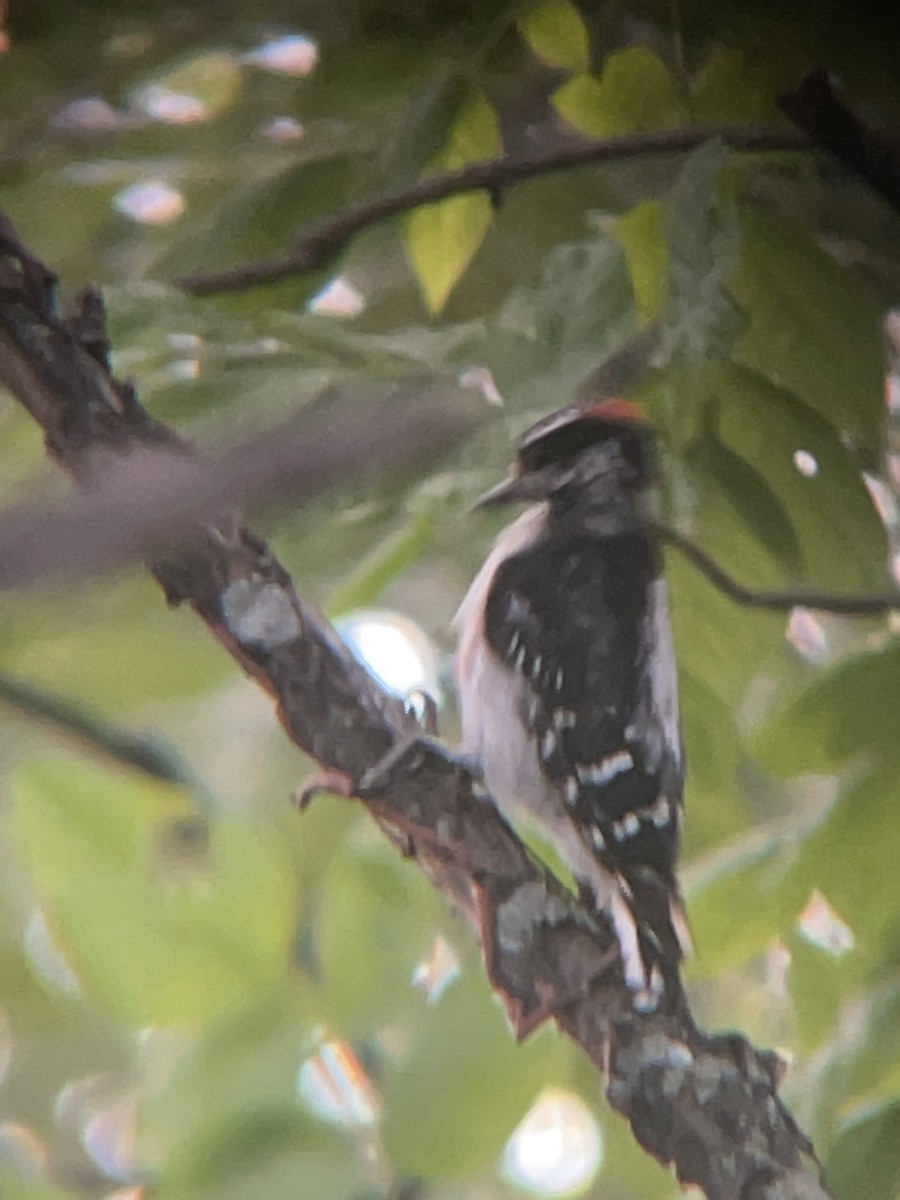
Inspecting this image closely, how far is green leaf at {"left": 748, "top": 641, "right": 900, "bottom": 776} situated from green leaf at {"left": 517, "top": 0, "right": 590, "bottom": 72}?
1.81ft

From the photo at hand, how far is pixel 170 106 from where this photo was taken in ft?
3.10

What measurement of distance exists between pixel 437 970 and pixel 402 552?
28cm

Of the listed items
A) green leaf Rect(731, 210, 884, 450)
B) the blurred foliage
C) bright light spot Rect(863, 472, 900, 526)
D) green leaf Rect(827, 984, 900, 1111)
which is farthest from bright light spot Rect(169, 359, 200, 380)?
green leaf Rect(827, 984, 900, 1111)

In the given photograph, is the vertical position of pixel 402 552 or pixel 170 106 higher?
pixel 170 106

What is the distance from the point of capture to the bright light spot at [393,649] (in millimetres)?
831

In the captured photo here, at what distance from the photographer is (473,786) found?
834 millimetres

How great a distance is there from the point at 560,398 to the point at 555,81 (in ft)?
1.00

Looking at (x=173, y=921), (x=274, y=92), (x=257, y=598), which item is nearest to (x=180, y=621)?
(x=257, y=598)

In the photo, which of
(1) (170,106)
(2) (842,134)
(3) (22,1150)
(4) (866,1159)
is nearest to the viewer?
(3) (22,1150)

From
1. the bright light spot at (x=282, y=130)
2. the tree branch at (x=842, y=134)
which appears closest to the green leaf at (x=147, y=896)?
the bright light spot at (x=282, y=130)

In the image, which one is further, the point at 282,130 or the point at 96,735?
the point at 282,130

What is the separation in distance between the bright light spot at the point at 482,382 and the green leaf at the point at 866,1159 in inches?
22.6

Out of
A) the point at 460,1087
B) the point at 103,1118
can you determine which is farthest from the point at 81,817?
the point at 460,1087

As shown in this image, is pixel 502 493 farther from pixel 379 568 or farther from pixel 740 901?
pixel 740 901
